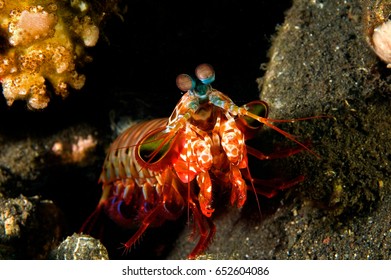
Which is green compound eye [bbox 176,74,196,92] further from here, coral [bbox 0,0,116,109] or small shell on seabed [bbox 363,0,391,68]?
small shell on seabed [bbox 363,0,391,68]

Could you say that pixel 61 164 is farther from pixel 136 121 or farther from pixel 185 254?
pixel 185 254

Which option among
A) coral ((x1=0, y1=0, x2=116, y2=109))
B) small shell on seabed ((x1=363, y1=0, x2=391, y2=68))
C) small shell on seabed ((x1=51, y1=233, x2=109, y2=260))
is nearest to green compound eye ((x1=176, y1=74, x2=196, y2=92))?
coral ((x1=0, y1=0, x2=116, y2=109))

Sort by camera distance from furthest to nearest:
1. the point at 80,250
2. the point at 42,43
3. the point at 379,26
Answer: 1. the point at 42,43
2. the point at 379,26
3. the point at 80,250

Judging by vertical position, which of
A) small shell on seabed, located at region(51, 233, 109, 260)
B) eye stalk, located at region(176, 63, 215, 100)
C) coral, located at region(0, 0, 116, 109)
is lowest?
small shell on seabed, located at region(51, 233, 109, 260)

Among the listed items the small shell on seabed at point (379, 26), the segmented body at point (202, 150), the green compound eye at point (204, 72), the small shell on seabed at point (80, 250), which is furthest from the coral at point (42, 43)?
the small shell on seabed at point (379, 26)

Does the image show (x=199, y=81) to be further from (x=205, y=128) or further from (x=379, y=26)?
(x=379, y=26)

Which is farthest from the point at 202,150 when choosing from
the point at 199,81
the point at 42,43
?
the point at 42,43

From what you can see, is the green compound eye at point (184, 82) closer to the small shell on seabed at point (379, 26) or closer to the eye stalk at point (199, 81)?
the eye stalk at point (199, 81)
